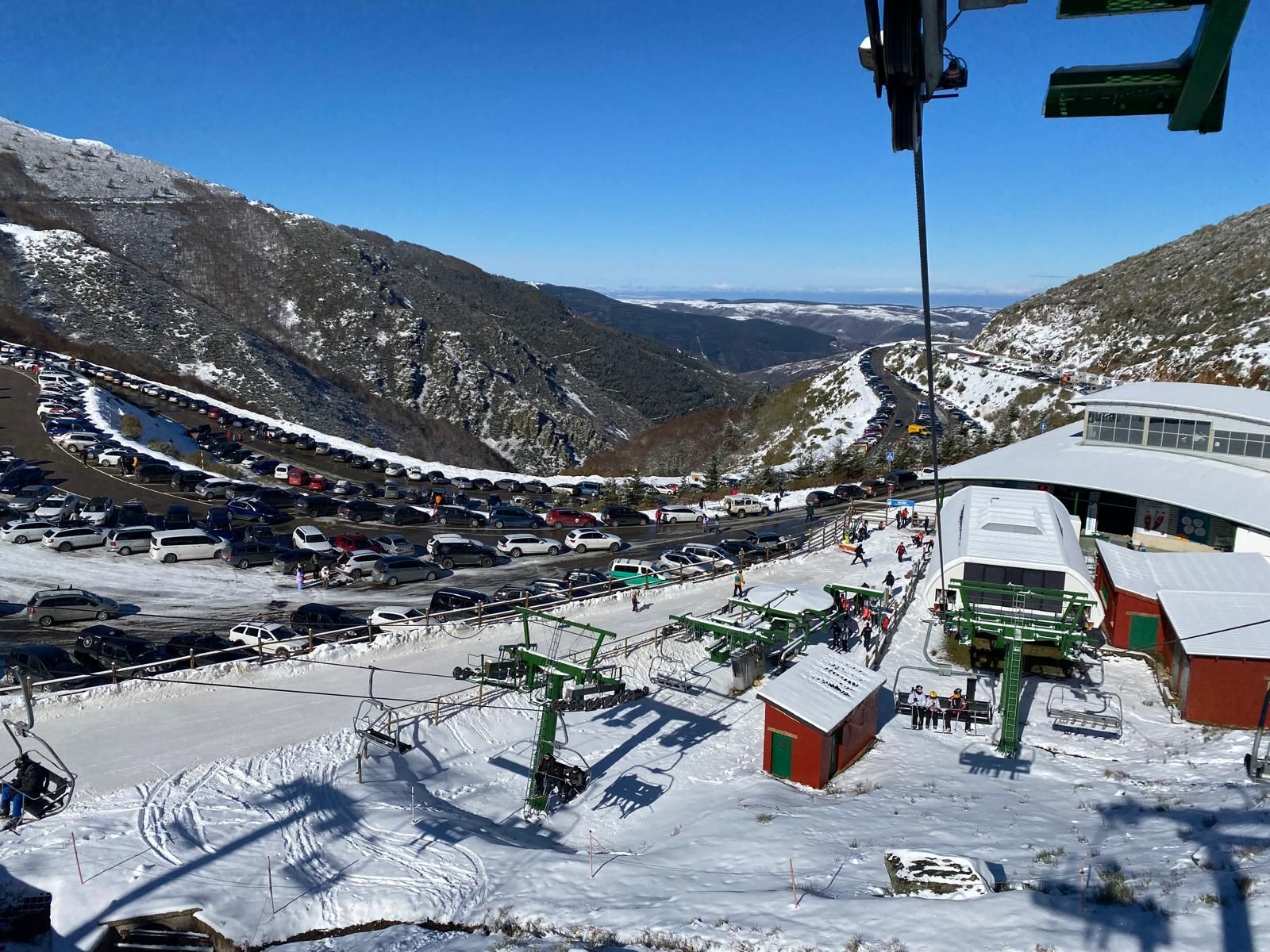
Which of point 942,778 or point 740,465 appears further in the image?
point 740,465

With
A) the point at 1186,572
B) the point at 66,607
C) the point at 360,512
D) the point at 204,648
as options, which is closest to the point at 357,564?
the point at 66,607

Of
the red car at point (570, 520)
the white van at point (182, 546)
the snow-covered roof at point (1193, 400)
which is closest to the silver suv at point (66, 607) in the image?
the white van at point (182, 546)

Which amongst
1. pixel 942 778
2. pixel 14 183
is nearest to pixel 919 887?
pixel 942 778

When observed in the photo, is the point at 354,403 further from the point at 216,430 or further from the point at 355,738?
the point at 355,738

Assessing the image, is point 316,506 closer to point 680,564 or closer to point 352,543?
point 352,543

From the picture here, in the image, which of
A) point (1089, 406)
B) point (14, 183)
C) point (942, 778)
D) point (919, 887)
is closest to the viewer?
point (919, 887)

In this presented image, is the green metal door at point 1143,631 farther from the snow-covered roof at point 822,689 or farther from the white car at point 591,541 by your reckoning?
the white car at point 591,541
